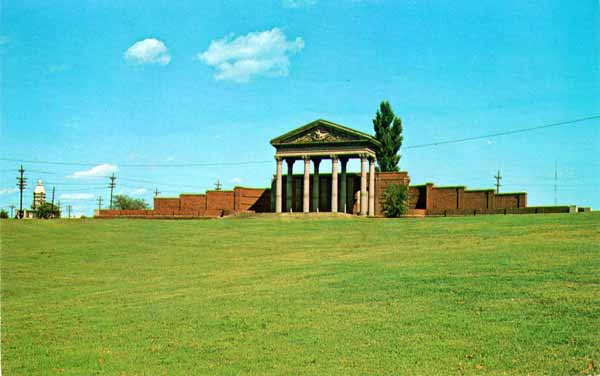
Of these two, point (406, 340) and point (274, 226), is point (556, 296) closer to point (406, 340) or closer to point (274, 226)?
point (406, 340)

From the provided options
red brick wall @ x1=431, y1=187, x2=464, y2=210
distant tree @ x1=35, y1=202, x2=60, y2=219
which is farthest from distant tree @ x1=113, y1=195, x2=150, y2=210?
red brick wall @ x1=431, y1=187, x2=464, y2=210

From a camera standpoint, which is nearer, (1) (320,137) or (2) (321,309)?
(2) (321,309)

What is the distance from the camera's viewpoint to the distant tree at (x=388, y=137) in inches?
3184

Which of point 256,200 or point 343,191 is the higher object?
point 343,191

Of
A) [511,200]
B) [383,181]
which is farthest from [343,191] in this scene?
[511,200]

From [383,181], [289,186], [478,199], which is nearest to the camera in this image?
[478,199]

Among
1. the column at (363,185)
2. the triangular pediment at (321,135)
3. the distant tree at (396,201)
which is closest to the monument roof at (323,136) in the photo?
the triangular pediment at (321,135)

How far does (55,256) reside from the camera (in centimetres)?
3553

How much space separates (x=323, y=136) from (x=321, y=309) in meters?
57.9

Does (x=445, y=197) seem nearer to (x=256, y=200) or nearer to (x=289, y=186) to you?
(x=289, y=186)

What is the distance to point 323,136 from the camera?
7406cm

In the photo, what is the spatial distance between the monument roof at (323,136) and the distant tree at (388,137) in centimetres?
471

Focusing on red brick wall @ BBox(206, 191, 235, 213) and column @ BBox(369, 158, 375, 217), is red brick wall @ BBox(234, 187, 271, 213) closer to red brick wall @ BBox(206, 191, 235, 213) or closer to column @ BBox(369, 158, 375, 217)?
red brick wall @ BBox(206, 191, 235, 213)

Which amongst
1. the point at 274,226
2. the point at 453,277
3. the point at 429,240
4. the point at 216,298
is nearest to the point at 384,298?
the point at 453,277
